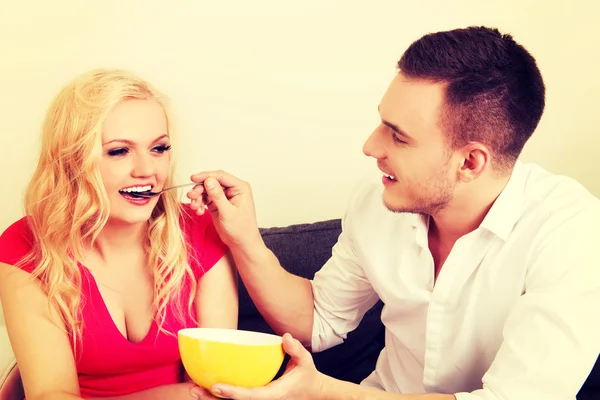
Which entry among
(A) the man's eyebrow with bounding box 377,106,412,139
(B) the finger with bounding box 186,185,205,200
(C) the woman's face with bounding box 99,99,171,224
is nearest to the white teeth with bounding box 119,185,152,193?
(C) the woman's face with bounding box 99,99,171,224

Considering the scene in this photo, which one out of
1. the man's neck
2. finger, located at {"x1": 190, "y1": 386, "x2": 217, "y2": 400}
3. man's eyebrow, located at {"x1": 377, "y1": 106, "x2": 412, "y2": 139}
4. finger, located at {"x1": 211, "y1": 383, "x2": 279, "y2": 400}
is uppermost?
man's eyebrow, located at {"x1": 377, "y1": 106, "x2": 412, "y2": 139}

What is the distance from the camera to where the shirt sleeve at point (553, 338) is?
1.16 meters

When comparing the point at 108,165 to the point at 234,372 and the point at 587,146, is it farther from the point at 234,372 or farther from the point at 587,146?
the point at 587,146

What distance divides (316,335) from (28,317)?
2.12 feet

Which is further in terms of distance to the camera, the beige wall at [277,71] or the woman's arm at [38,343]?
the beige wall at [277,71]

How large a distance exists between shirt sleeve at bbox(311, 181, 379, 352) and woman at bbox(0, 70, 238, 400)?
8.4 inches

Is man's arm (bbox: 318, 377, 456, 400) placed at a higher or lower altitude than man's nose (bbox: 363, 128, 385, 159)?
lower

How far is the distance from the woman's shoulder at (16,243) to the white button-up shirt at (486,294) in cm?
67

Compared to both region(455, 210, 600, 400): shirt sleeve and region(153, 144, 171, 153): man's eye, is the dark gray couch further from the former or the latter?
region(455, 210, 600, 400): shirt sleeve

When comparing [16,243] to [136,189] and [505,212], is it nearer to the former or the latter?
[136,189]

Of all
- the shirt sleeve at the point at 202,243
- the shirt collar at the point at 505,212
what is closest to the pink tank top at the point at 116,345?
the shirt sleeve at the point at 202,243

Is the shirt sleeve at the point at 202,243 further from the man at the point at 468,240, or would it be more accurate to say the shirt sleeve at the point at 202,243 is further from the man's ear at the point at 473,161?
the man's ear at the point at 473,161

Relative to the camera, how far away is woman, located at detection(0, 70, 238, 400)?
53.3 inches

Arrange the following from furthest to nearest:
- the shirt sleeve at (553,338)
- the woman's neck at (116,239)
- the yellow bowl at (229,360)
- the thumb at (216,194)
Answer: the woman's neck at (116,239)
the thumb at (216,194)
the shirt sleeve at (553,338)
the yellow bowl at (229,360)
